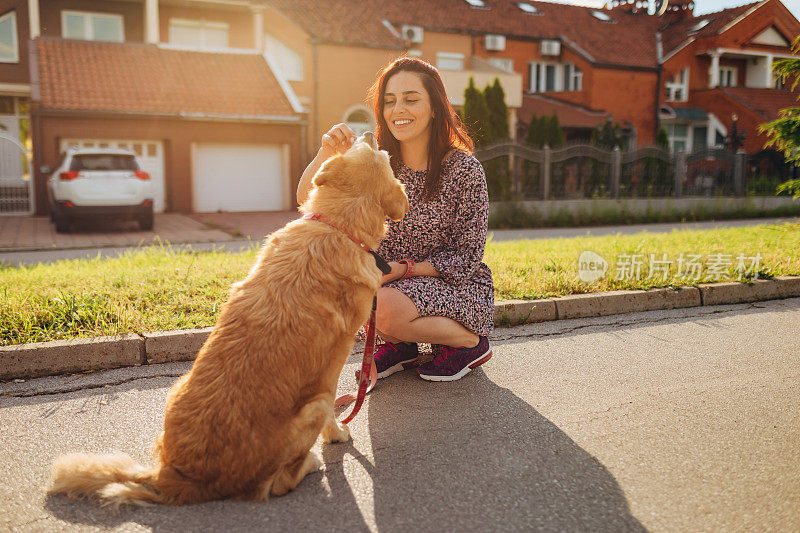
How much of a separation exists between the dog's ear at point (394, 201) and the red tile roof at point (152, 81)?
59.9ft

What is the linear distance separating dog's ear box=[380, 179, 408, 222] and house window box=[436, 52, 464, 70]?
26.2m

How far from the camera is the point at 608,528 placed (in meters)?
2.56

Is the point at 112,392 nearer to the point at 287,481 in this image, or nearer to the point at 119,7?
the point at 287,481

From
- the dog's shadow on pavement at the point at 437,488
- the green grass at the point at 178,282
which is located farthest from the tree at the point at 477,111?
the dog's shadow on pavement at the point at 437,488

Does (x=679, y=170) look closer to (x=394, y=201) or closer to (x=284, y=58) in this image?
(x=284, y=58)

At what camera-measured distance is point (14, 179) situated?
19578 millimetres

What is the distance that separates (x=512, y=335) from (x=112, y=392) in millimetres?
3308

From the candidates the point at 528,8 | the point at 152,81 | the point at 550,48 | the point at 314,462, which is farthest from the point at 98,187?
the point at 528,8

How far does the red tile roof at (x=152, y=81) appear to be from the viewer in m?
18.9

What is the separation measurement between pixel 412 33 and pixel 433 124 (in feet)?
78.0

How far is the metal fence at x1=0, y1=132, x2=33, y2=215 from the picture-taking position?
63.6 feet

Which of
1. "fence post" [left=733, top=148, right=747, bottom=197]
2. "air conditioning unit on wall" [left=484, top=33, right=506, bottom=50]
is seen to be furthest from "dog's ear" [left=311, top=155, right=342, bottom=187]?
"air conditioning unit on wall" [left=484, top=33, right=506, bottom=50]

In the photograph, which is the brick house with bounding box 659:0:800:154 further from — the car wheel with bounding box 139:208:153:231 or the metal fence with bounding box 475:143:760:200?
the car wheel with bounding box 139:208:153:231

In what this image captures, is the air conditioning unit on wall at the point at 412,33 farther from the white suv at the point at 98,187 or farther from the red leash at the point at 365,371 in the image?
the red leash at the point at 365,371
